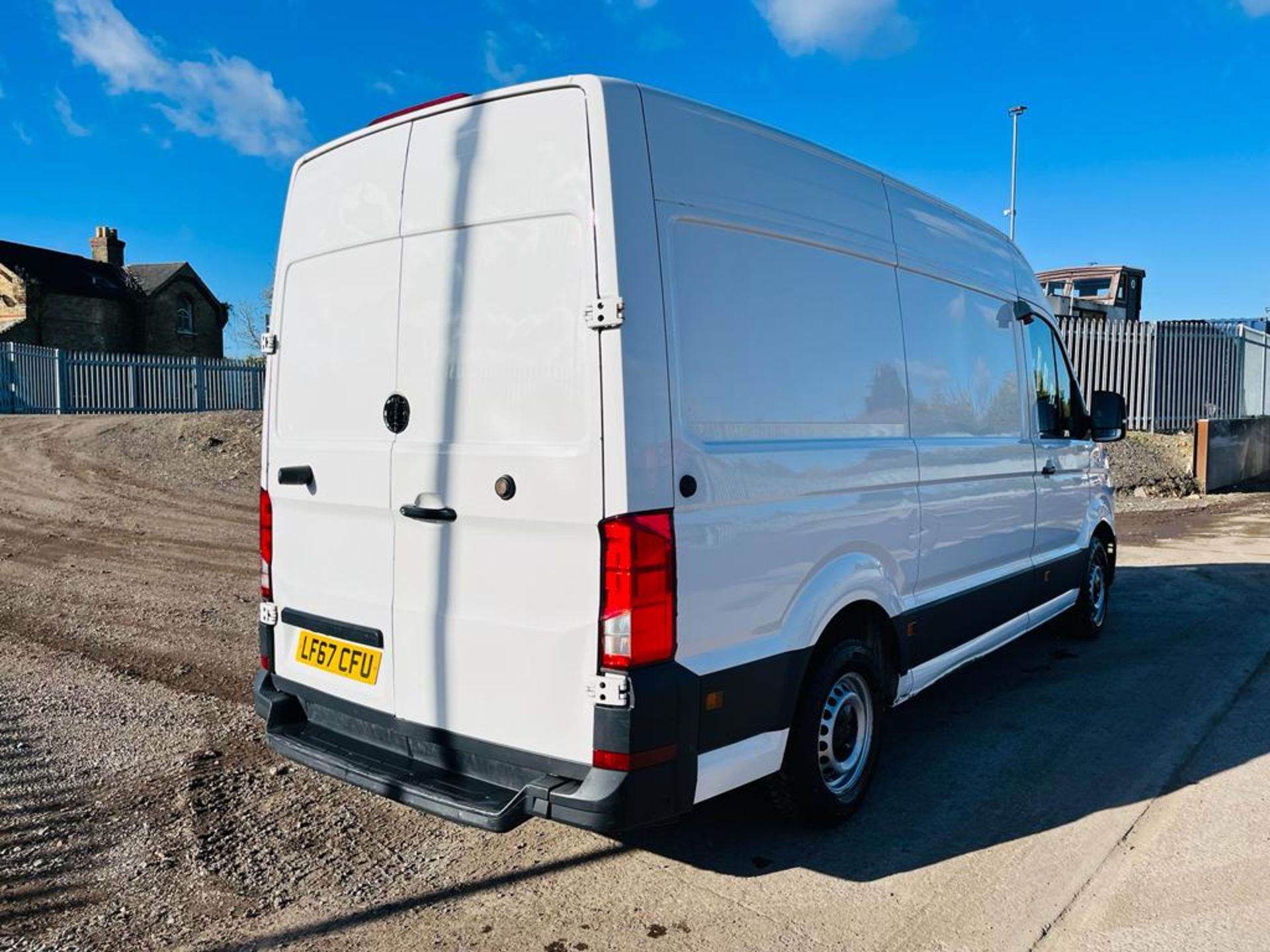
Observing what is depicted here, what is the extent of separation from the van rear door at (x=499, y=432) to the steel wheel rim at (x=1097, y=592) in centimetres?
508

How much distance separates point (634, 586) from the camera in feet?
9.12

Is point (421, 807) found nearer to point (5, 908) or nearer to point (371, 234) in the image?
point (5, 908)

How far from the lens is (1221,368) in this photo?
18.0 meters

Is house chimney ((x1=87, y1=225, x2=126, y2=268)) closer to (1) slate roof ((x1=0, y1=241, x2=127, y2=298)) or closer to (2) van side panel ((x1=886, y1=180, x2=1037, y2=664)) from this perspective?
(1) slate roof ((x1=0, y1=241, x2=127, y2=298))

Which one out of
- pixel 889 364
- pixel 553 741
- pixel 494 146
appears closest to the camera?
pixel 553 741

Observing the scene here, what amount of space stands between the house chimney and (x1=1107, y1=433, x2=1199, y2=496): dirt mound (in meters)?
41.2

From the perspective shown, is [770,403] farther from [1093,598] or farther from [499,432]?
[1093,598]

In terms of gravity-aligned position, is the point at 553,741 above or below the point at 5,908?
above

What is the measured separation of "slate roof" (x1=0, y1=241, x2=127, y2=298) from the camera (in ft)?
113

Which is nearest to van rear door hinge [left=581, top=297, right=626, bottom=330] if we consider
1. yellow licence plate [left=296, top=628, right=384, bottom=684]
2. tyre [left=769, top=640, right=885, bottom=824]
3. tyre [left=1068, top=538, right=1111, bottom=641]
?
yellow licence plate [left=296, top=628, right=384, bottom=684]

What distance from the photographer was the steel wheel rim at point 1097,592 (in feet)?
21.8

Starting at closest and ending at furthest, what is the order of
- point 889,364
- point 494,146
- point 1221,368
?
1. point 494,146
2. point 889,364
3. point 1221,368

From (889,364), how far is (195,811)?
11.5 feet

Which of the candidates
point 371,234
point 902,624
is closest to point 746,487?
point 902,624
